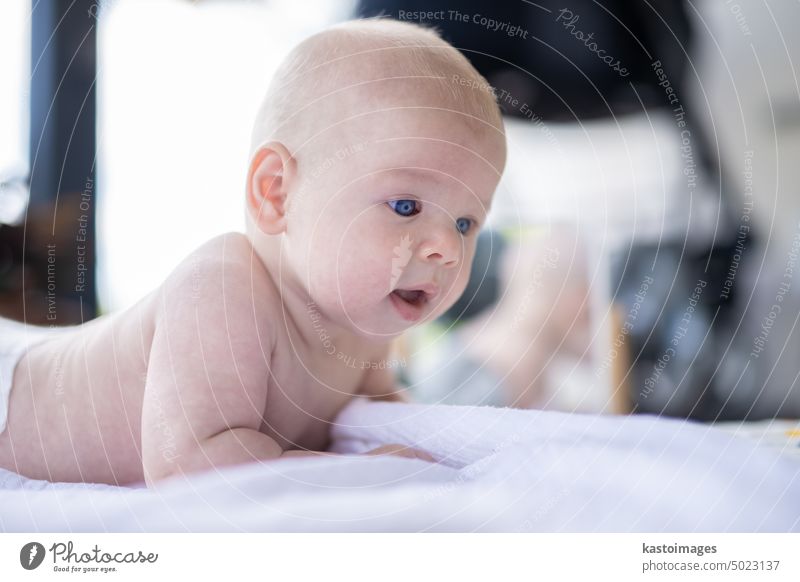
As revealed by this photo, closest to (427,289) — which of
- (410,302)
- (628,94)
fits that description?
(410,302)

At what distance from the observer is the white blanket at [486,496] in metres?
0.35

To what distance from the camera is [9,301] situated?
46 cm

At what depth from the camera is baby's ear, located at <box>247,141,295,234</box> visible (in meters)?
0.46

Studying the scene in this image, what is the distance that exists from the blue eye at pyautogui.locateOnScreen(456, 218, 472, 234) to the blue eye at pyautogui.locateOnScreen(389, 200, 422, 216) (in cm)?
4

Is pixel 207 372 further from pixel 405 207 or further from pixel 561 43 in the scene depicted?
pixel 561 43

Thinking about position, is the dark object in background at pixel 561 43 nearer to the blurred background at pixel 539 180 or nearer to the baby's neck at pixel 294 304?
the blurred background at pixel 539 180

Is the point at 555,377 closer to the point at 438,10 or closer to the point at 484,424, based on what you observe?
the point at 484,424

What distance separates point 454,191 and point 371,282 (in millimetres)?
92

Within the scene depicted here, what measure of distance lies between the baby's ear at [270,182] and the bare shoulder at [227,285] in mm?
28

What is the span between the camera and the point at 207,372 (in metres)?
0.42

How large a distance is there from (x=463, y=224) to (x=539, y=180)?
0.38 ft
